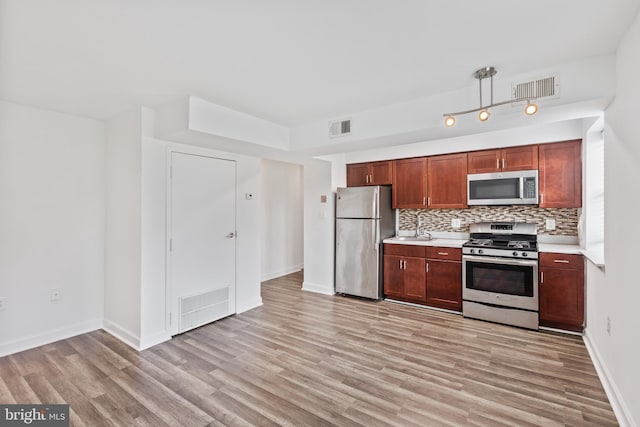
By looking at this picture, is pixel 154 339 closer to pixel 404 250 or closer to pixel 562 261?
pixel 404 250

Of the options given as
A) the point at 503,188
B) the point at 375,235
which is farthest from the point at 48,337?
the point at 503,188

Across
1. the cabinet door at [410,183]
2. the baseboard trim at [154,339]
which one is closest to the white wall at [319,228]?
the cabinet door at [410,183]

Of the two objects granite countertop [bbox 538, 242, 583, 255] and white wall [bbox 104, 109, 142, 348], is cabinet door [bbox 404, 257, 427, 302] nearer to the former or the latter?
granite countertop [bbox 538, 242, 583, 255]

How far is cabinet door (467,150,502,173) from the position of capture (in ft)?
12.7

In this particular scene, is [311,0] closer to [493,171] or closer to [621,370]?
[621,370]

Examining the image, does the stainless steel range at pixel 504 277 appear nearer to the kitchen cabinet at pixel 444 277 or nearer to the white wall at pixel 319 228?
the kitchen cabinet at pixel 444 277

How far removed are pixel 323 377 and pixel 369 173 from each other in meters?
3.19

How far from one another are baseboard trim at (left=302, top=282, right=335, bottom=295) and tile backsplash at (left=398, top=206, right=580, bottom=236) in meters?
1.57

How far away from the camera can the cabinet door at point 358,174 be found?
489 cm

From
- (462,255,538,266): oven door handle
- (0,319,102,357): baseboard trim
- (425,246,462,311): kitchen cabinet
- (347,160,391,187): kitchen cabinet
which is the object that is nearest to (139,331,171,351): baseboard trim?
(0,319,102,357): baseboard trim

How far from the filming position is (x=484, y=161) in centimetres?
394

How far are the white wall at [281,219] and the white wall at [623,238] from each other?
4.78m

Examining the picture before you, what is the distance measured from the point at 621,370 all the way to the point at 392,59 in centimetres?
258

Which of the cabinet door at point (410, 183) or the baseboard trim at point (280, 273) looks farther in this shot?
the baseboard trim at point (280, 273)
